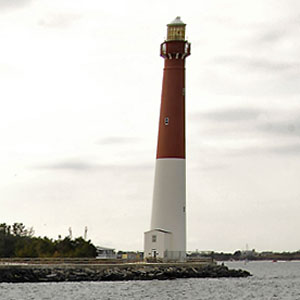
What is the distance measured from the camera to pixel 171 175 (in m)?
61.7

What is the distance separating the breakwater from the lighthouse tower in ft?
5.24

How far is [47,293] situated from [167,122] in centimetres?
1659

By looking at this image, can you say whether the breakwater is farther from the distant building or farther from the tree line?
the distant building

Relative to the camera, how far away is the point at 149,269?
60969mm

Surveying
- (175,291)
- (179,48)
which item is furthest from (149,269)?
(179,48)

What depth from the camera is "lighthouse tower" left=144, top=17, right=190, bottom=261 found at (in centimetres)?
6188

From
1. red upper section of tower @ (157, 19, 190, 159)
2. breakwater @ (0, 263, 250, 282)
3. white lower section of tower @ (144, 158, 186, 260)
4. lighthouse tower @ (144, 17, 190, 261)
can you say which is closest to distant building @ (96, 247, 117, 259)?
lighthouse tower @ (144, 17, 190, 261)

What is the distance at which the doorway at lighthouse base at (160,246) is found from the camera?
62031 millimetres

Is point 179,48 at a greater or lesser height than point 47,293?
greater

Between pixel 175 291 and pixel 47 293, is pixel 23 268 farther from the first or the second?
pixel 175 291

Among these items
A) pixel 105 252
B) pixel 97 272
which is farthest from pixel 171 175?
pixel 105 252

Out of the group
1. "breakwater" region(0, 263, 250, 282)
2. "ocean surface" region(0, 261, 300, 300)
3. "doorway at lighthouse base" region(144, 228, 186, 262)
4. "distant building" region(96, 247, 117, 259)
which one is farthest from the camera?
"distant building" region(96, 247, 117, 259)

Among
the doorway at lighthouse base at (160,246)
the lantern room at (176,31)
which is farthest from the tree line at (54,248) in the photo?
the lantern room at (176,31)

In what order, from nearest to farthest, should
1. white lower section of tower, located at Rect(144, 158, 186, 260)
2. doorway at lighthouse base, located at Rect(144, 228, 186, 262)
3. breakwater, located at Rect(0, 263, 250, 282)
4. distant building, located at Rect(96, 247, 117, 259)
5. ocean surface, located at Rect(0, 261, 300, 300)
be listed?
1. ocean surface, located at Rect(0, 261, 300, 300)
2. breakwater, located at Rect(0, 263, 250, 282)
3. white lower section of tower, located at Rect(144, 158, 186, 260)
4. doorway at lighthouse base, located at Rect(144, 228, 186, 262)
5. distant building, located at Rect(96, 247, 117, 259)
